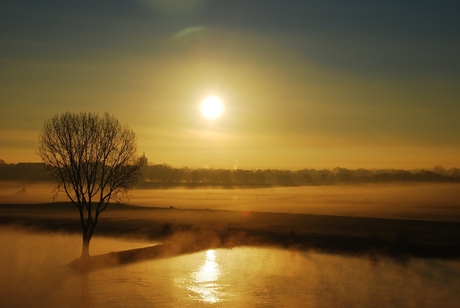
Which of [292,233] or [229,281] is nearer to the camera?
[229,281]

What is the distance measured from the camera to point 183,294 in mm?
21422

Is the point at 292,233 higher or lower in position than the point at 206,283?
higher

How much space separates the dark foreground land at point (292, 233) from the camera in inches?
1364

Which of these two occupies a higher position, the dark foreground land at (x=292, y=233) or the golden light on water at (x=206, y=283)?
the dark foreground land at (x=292, y=233)

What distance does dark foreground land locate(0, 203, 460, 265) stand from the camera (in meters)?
34.7

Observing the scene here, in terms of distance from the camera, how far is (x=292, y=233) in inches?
1565

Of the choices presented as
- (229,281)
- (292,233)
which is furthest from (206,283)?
(292,233)

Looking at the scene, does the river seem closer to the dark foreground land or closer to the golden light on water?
the golden light on water

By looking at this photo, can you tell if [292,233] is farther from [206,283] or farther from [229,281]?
[206,283]

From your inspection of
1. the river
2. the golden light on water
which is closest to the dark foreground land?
the river

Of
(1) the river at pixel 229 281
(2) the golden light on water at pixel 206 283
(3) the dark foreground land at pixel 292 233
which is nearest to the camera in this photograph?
(1) the river at pixel 229 281

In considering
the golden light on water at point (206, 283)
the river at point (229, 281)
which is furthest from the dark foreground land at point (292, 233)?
the golden light on water at point (206, 283)

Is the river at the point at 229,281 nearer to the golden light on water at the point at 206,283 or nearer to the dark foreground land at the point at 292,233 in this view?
the golden light on water at the point at 206,283

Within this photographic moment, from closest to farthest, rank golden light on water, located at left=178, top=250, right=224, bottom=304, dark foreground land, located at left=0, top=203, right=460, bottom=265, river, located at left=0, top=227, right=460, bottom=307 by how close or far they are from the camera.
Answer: river, located at left=0, top=227, right=460, bottom=307 < golden light on water, located at left=178, top=250, right=224, bottom=304 < dark foreground land, located at left=0, top=203, right=460, bottom=265
